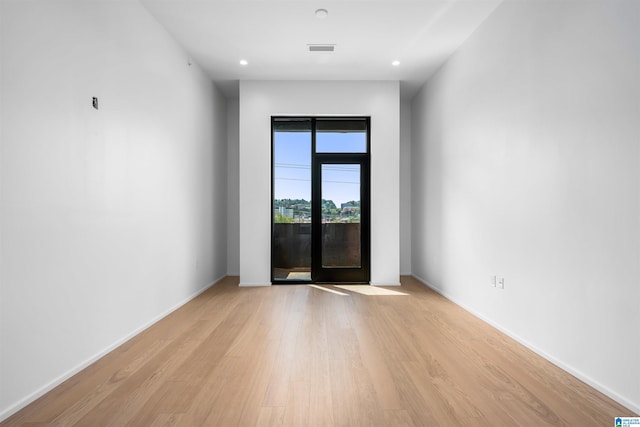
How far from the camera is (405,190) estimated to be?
583 centimetres

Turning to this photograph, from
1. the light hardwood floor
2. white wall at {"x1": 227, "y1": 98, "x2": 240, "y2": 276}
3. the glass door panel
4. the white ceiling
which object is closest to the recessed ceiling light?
the white ceiling

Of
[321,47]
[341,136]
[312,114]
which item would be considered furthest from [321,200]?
[321,47]

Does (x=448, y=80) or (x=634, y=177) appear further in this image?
(x=448, y=80)

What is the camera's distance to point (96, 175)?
8.03 feet

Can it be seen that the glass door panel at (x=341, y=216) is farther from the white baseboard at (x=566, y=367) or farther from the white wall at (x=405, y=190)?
the white baseboard at (x=566, y=367)

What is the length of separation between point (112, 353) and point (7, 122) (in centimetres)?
169

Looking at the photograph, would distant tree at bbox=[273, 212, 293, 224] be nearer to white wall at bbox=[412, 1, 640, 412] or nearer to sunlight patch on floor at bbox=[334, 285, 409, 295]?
sunlight patch on floor at bbox=[334, 285, 409, 295]

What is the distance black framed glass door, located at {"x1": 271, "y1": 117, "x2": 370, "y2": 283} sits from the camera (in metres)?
5.04

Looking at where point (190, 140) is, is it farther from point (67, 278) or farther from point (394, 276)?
point (394, 276)

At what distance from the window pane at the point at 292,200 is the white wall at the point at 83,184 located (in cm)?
146

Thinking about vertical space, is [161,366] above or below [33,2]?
below

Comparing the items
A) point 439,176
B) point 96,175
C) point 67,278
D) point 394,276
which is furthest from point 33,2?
point 394,276

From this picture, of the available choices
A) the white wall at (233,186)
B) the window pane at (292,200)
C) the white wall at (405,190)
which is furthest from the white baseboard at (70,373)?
the white wall at (405,190)

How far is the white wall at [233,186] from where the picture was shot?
5.72 meters
